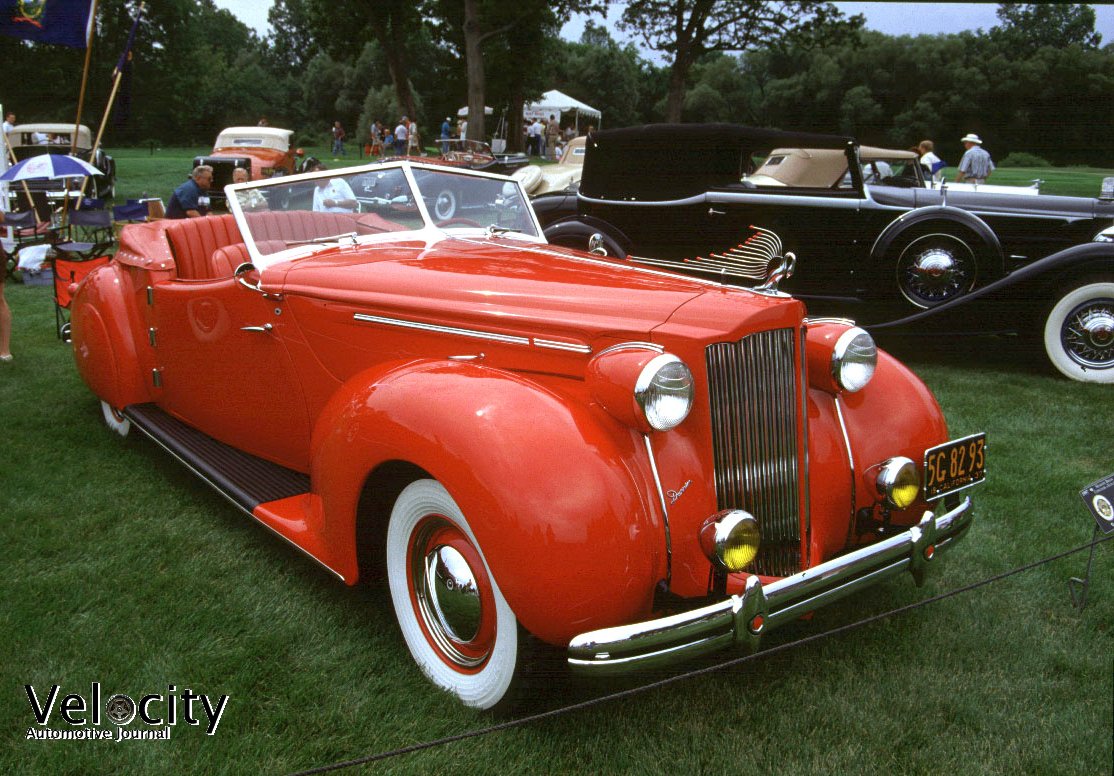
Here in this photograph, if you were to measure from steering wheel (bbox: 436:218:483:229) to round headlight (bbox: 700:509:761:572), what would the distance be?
2198 millimetres

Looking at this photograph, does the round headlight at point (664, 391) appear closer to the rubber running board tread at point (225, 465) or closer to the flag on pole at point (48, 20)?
the rubber running board tread at point (225, 465)

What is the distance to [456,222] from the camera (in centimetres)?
399

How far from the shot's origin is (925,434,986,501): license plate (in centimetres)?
274

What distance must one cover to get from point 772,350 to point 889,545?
27.2 inches

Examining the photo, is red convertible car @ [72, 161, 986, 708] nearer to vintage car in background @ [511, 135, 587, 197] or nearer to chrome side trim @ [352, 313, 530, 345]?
chrome side trim @ [352, 313, 530, 345]

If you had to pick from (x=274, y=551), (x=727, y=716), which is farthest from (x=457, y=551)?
(x=274, y=551)

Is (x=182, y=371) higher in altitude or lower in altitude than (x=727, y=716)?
higher

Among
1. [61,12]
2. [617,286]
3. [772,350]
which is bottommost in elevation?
[772,350]

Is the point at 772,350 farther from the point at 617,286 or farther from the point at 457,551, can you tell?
the point at 457,551

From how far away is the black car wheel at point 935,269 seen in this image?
6824 mm

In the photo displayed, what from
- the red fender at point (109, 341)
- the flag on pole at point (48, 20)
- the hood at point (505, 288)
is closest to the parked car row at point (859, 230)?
the hood at point (505, 288)

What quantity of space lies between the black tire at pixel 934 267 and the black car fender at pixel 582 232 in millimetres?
2503

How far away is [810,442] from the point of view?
2.78m

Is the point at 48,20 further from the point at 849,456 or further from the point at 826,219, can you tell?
the point at 849,456
